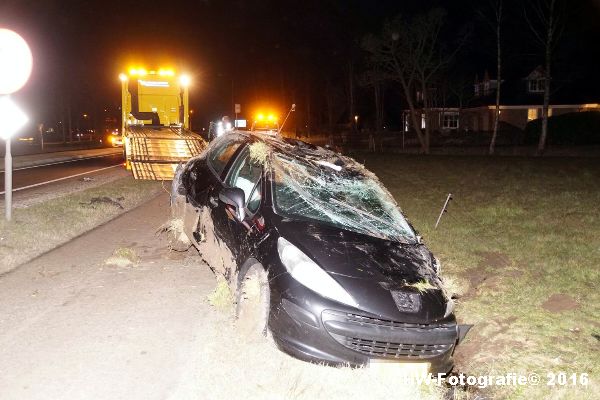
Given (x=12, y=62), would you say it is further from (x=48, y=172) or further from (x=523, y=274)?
(x=48, y=172)

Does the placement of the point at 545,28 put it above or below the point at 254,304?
above

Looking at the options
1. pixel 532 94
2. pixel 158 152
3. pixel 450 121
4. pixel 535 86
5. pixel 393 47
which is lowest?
pixel 158 152

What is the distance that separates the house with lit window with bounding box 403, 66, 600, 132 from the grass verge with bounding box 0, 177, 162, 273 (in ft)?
102

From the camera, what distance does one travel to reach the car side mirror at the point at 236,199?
Result: 187 inches

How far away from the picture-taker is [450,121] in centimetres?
4634

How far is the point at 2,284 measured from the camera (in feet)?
19.1

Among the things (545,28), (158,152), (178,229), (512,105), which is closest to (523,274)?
(178,229)

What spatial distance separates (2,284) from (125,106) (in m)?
13.5

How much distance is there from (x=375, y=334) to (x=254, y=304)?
3.37 ft

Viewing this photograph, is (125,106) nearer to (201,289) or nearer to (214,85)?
(201,289)

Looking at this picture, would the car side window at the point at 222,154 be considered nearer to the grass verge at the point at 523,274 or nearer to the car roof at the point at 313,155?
the car roof at the point at 313,155

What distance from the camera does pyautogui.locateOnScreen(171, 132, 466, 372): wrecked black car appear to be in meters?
3.81

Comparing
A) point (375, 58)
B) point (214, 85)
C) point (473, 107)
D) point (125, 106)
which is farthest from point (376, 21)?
point (125, 106)

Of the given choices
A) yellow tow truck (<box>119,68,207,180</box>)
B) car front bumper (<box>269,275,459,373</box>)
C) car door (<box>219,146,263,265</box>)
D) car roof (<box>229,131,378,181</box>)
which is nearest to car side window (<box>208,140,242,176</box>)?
car roof (<box>229,131,378,181</box>)
